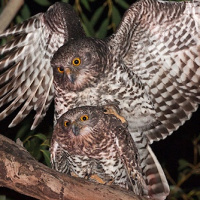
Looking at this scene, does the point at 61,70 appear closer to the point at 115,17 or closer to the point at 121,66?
the point at 121,66

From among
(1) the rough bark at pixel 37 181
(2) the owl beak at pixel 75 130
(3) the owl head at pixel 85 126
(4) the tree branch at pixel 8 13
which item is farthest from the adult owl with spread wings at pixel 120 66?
(1) the rough bark at pixel 37 181

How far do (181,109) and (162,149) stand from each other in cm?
241

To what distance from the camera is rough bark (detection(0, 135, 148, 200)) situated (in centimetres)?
400

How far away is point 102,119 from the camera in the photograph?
504 centimetres

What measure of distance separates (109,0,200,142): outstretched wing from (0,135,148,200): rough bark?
142cm


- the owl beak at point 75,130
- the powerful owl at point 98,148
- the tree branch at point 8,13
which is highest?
the tree branch at point 8,13

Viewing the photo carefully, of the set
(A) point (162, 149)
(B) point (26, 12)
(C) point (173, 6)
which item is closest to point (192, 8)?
(C) point (173, 6)

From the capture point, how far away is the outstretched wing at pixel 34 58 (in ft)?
17.7

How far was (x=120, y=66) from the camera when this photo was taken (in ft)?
16.7

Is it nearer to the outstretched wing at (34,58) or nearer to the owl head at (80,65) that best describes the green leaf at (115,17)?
the outstretched wing at (34,58)

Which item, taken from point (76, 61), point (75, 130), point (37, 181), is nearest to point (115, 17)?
point (76, 61)

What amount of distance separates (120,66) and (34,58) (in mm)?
964

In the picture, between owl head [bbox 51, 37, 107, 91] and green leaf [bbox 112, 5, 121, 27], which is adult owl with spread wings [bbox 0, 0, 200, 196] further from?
green leaf [bbox 112, 5, 121, 27]

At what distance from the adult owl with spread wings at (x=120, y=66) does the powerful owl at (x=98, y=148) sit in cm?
20
